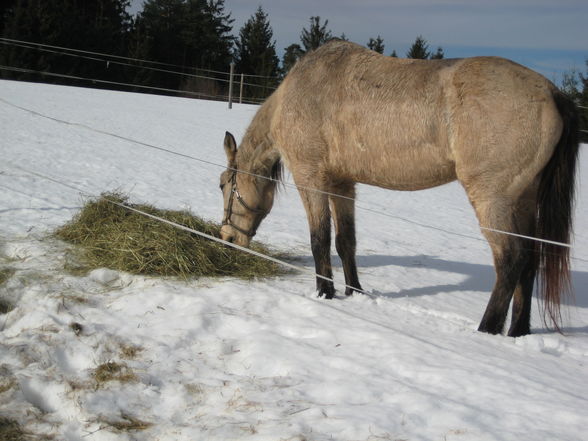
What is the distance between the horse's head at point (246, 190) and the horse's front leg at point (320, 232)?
725mm

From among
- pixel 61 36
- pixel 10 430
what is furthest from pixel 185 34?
pixel 10 430

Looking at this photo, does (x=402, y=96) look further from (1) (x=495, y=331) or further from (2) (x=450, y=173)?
(1) (x=495, y=331)

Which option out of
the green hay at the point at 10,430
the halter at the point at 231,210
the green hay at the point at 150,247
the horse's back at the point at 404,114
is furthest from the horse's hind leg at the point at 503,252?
the green hay at the point at 10,430

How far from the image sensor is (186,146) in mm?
12289

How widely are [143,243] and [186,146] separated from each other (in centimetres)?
783

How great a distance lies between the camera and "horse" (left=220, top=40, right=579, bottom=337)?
3.63 meters

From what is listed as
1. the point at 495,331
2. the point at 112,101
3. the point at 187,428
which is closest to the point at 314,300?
the point at 495,331

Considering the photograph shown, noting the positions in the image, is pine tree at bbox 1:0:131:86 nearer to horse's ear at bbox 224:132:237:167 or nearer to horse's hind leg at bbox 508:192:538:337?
horse's ear at bbox 224:132:237:167

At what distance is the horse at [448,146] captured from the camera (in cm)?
363

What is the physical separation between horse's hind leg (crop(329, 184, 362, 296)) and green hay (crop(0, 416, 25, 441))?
10.2 feet

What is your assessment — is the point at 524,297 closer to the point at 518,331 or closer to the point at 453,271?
the point at 518,331

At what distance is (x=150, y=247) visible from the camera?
473 cm

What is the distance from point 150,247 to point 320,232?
4.80 feet

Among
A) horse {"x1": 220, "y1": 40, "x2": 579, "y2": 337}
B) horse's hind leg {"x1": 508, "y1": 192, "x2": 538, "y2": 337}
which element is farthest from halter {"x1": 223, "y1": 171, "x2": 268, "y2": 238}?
horse's hind leg {"x1": 508, "y1": 192, "x2": 538, "y2": 337}
